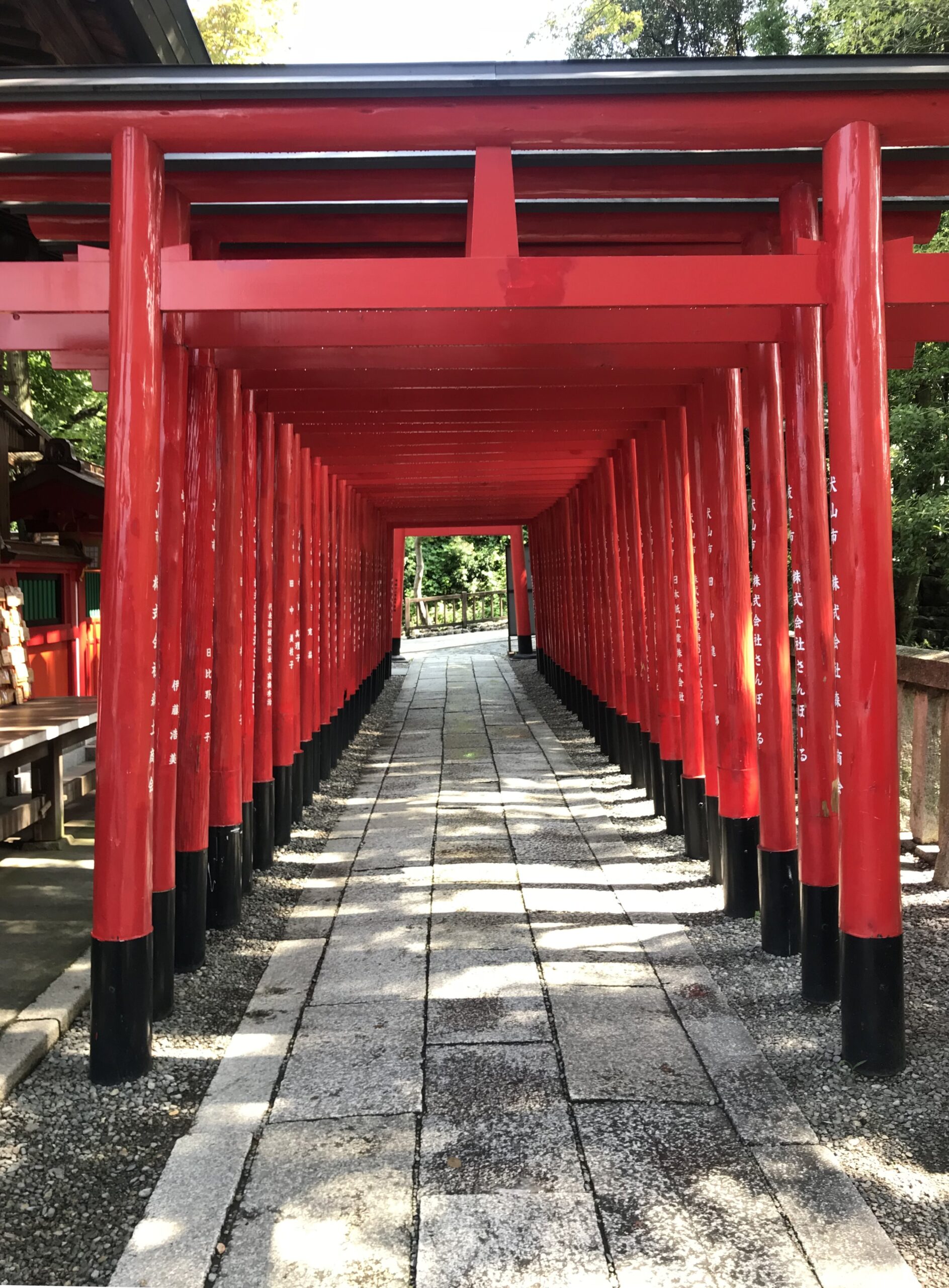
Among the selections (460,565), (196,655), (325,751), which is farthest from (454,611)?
(196,655)

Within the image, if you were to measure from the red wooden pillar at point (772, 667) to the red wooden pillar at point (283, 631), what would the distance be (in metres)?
3.44

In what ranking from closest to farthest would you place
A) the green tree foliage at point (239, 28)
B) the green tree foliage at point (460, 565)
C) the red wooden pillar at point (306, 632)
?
the red wooden pillar at point (306, 632)
the green tree foliage at point (239, 28)
the green tree foliage at point (460, 565)

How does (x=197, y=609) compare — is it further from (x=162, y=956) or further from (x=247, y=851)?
(x=247, y=851)

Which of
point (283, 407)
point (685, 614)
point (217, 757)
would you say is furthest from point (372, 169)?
point (685, 614)

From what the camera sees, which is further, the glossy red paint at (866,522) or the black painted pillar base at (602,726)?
the black painted pillar base at (602,726)

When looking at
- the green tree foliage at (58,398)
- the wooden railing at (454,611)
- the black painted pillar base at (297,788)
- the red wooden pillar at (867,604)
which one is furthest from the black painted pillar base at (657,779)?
the wooden railing at (454,611)

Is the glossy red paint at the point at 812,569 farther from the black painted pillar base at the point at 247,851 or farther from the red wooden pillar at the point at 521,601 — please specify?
the red wooden pillar at the point at 521,601

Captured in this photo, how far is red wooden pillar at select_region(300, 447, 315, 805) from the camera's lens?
8117mm

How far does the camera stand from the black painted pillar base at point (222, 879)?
198 inches

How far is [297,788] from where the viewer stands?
24.6 feet

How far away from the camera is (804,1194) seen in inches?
105

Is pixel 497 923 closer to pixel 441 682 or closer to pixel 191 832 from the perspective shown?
pixel 191 832

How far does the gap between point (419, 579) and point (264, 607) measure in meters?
27.1

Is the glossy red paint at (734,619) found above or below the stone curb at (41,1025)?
above
